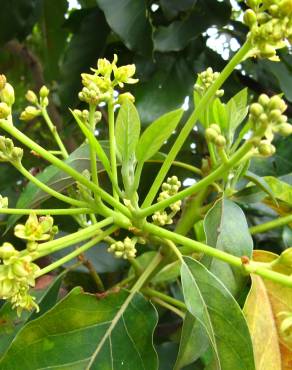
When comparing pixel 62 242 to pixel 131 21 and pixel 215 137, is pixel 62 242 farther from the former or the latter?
pixel 131 21

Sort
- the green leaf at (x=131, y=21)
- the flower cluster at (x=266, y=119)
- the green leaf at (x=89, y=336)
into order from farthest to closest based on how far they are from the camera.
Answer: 1. the green leaf at (x=131, y=21)
2. the green leaf at (x=89, y=336)
3. the flower cluster at (x=266, y=119)

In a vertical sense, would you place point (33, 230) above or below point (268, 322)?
above

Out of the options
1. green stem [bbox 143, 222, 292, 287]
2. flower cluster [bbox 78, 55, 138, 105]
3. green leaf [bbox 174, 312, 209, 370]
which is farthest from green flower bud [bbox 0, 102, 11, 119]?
green leaf [bbox 174, 312, 209, 370]

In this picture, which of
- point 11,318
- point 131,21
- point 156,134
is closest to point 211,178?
point 156,134

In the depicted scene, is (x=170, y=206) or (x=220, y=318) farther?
(x=170, y=206)

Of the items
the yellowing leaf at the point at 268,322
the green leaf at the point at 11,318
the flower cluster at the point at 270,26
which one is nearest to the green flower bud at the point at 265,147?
the flower cluster at the point at 270,26

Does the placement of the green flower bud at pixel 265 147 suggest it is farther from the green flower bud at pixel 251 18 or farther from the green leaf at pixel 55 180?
the green leaf at pixel 55 180
